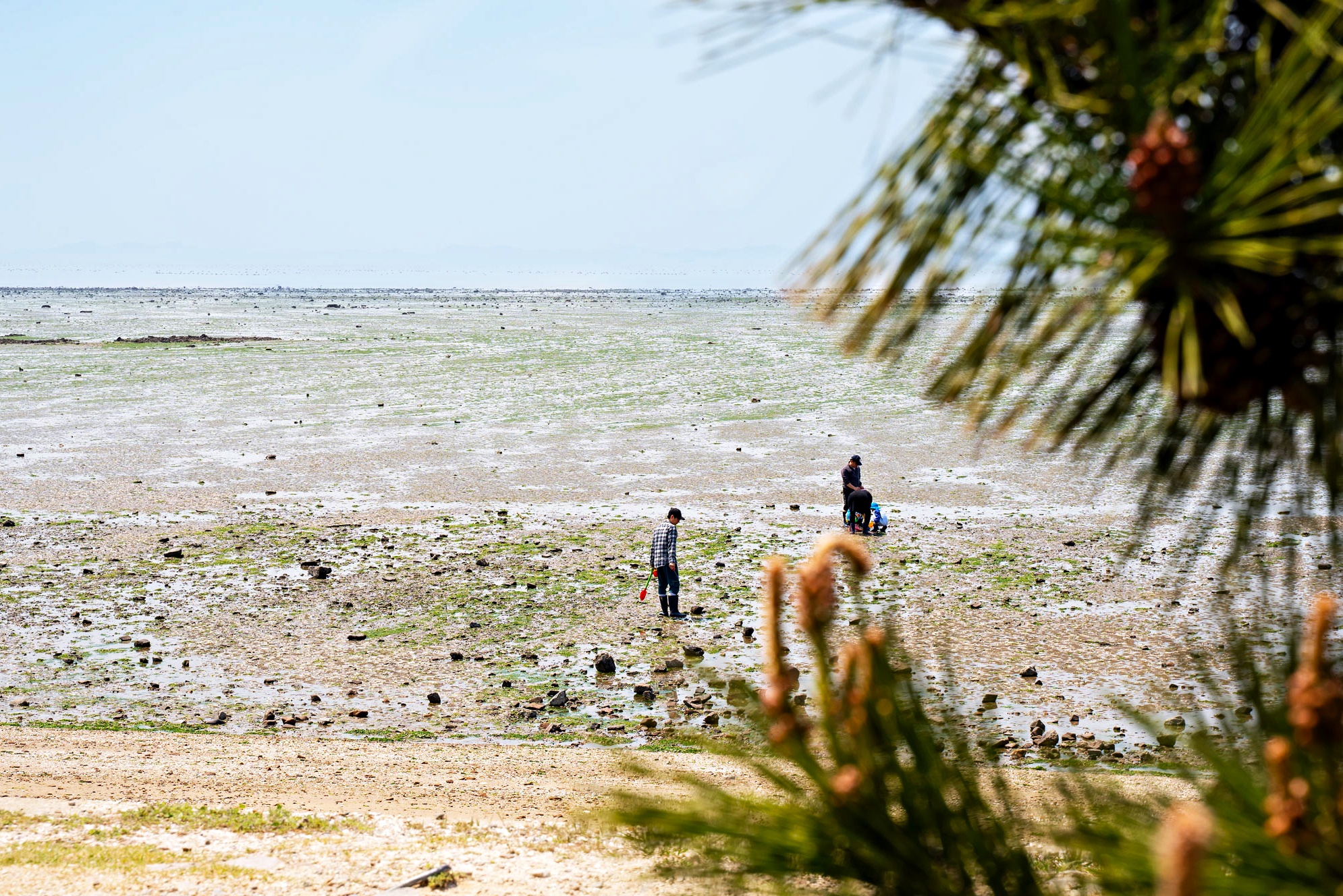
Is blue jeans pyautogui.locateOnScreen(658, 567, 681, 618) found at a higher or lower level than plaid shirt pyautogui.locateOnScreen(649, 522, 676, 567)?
lower

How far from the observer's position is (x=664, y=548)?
20.5 metres

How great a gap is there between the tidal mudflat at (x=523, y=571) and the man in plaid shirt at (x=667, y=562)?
1.33 feet

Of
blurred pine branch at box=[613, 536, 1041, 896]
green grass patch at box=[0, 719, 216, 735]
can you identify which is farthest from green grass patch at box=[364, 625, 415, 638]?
blurred pine branch at box=[613, 536, 1041, 896]

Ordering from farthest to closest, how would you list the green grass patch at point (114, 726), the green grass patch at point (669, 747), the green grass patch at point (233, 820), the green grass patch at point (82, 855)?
the green grass patch at point (114, 726)
the green grass patch at point (669, 747)
the green grass patch at point (233, 820)
the green grass patch at point (82, 855)

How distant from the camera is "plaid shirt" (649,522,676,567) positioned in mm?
20500

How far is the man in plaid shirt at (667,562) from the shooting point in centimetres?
2050

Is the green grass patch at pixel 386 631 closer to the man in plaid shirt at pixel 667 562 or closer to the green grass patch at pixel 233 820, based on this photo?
the man in plaid shirt at pixel 667 562

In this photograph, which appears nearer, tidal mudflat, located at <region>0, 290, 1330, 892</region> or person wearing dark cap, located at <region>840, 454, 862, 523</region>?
tidal mudflat, located at <region>0, 290, 1330, 892</region>

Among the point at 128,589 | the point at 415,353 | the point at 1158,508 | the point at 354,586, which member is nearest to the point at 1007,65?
the point at 1158,508

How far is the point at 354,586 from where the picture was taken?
23453mm

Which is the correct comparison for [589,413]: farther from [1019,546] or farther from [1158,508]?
[1158,508]

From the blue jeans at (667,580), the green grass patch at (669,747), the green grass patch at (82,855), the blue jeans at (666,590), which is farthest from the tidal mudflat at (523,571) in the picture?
the green grass patch at (82,855)

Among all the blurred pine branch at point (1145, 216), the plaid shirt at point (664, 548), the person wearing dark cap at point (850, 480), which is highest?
the blurred pine branch at point (1145, 216)

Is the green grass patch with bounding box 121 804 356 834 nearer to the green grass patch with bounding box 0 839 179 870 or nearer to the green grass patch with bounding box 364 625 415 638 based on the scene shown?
the green grass patch with bounding box 0 839 179 870
